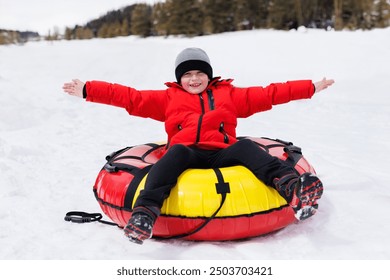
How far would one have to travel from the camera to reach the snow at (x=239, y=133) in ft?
8.62

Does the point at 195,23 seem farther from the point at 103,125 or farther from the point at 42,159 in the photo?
the point at 42,159

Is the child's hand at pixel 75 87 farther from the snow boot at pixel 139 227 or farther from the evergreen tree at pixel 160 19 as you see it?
the evergreen tree at pixel 160 19

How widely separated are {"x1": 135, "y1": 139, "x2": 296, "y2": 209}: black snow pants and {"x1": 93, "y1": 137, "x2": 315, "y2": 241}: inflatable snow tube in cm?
6

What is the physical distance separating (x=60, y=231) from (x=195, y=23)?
23.5 metres

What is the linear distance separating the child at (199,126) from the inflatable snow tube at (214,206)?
78 millimetres

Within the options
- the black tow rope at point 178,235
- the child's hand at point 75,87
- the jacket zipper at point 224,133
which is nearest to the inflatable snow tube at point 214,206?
the black tow rope at point 178,235

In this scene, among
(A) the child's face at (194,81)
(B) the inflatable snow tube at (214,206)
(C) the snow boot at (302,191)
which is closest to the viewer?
(C) the snow boot at (302,191)

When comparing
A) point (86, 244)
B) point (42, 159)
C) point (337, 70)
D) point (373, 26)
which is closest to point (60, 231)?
point (86, 244)

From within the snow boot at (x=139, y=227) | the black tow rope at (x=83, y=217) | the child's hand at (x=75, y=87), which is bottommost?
the black tow rope at (x=83, y=217)

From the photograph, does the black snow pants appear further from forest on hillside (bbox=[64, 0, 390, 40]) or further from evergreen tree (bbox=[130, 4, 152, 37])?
evergreen tree (bbox=[130, 4, 152, 37])

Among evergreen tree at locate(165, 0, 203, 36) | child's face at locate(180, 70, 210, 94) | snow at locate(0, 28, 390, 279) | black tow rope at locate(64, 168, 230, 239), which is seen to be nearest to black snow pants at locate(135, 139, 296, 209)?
black tow rope at locate(64, 168, 230, 239)

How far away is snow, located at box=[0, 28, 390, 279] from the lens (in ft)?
8.62

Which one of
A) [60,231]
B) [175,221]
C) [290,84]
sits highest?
[290,84]

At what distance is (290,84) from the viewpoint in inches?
135
